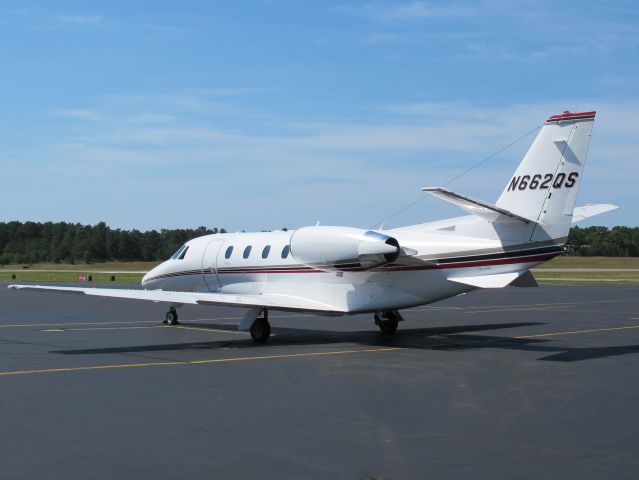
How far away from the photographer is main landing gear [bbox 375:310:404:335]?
76.3 ft

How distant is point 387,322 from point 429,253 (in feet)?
13.0

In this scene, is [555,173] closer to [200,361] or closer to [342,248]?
[342,248]

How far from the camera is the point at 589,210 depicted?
66.0 ft

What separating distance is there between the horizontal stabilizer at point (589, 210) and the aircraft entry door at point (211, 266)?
10.8m

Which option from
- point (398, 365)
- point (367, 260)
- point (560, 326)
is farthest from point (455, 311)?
A: point (398, 365)

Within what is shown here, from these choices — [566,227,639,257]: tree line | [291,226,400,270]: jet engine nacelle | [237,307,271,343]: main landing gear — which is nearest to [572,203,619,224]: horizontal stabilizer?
[291,226,400,270]: jet engine nacelle

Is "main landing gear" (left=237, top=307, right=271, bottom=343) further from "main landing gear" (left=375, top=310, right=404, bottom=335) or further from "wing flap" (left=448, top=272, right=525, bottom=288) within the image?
"wing flap" (left=448, top=272, right=525, bottom=288)

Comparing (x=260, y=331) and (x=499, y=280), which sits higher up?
(x=499, y=280)

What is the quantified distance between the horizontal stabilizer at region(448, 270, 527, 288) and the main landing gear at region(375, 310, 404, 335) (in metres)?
4.13

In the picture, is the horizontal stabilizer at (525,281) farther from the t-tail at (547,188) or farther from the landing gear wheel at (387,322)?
the landing gear wheel at (387,322)

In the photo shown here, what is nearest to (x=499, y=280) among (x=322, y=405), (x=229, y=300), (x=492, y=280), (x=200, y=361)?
(x=492, y=280)

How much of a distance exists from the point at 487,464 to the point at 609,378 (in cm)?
693

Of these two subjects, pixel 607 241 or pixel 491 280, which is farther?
pixel 607 241

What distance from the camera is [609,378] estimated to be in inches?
572
